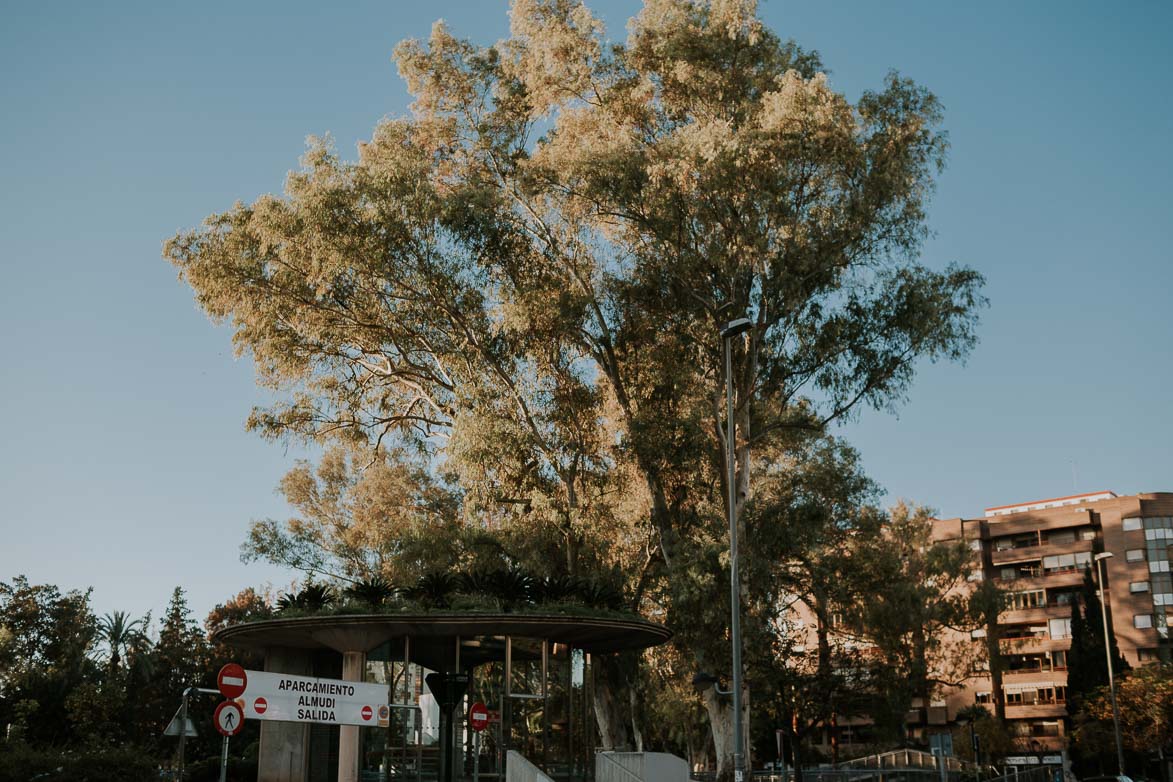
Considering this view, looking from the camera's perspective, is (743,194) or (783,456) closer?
(743,194)

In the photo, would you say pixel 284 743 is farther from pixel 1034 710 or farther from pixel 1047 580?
pixel 1047 580

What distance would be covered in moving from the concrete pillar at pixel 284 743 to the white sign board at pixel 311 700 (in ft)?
34.6

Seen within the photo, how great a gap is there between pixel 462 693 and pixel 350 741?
3076 millimetres

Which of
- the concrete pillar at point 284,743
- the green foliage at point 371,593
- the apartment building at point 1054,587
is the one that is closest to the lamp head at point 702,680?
the green foliage at point 371,593

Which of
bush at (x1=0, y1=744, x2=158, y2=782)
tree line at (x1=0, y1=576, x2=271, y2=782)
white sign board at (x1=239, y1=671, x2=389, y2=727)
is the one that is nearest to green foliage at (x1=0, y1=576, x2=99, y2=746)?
tree line at (x1=0, y1=576, x2=271, y2=782)

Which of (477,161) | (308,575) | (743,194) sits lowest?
(308,575)

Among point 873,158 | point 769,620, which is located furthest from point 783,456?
point 873,158

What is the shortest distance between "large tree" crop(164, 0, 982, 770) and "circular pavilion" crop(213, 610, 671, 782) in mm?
5347

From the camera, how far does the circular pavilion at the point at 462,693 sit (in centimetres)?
1959

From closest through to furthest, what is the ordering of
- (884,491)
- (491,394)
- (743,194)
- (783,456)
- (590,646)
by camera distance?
(590,646)
(743,194)
(491,394)
(884,491)
(783,456)

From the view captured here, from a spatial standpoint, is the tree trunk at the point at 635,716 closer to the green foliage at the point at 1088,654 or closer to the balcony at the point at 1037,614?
the green foliage at the point at 1088,654

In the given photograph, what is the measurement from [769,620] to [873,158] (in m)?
12.3

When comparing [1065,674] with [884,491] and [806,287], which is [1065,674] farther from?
[806,287]

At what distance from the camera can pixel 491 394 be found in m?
28.4
